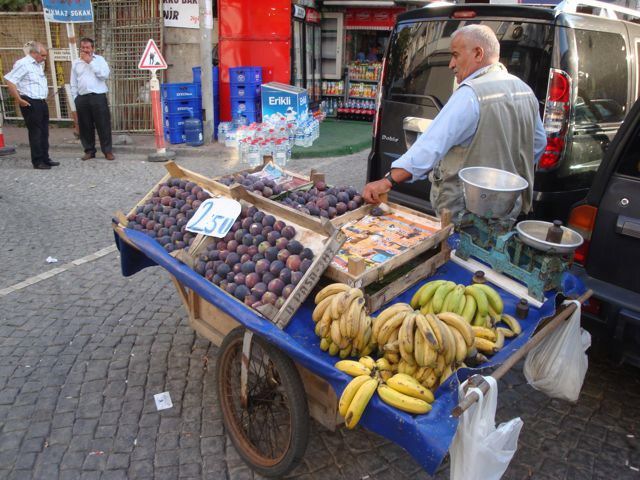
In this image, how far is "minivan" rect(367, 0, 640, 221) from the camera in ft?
12.3

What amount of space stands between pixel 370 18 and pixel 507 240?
1232 centimetres

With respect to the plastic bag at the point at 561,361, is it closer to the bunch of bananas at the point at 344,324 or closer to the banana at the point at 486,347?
the banana at the point at 486,347

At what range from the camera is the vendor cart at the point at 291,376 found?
1.89 m

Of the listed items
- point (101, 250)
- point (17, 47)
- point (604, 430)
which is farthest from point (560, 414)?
point (17, 47)

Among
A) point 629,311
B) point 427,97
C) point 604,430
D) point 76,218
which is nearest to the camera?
point 629,311

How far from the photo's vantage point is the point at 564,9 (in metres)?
3.73

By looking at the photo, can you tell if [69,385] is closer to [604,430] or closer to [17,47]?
[604,430]

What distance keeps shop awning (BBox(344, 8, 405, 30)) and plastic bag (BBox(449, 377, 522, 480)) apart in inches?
511

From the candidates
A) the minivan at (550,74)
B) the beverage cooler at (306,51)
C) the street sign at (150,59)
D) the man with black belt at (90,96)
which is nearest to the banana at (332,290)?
the minivan at (550,74)

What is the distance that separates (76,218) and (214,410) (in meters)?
4.46

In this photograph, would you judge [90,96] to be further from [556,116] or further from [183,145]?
[556,116]

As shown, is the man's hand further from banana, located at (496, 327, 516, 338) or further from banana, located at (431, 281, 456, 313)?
banana, located at (496, 327, 516, 338)

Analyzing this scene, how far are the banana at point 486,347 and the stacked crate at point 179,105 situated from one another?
956 centimetres

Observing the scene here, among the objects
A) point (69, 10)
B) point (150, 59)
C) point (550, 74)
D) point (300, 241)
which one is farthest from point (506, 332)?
point (69, 10)
